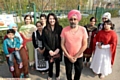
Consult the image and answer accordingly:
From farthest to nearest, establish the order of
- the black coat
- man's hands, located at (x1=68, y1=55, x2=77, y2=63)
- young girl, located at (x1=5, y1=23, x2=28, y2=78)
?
young girl, located at (x1=5, y1=23, x2=28, y2=78) → the black coat → man's hands, located at (x1=68, y1=55, x2=77, y2=63)

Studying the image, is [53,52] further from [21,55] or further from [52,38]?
[21,55]

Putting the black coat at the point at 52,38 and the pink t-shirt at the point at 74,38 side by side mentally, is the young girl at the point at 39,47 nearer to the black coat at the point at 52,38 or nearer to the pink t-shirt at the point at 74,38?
the black coat at the point at 52,38

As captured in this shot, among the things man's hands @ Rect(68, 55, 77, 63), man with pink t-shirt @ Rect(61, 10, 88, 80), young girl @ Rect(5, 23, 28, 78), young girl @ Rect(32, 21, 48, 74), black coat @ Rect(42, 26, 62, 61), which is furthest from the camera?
young girl @ Rect(32, 21, 48, 74)

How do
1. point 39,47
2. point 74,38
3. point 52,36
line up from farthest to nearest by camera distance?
1. point 39,47
2. point 52,36
3. point 74,38

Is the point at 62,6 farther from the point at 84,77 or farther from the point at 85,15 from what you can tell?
the point at 84,77

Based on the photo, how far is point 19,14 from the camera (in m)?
4.89

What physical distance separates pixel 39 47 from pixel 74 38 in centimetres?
102

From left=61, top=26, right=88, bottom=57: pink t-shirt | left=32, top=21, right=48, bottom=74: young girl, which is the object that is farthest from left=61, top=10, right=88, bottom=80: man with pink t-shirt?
left=32, top=21, right=48, bottom=74: young girl

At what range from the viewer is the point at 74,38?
213 centimetres

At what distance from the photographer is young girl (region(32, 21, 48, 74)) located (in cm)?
271

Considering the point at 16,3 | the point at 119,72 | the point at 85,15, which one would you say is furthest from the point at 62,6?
the point at 119,72

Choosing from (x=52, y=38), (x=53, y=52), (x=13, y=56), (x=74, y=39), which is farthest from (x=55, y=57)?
(x=13, y=56)

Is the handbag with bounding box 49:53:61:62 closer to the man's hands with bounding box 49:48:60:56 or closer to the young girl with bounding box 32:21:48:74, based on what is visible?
the man's hands with bounding box 49:48:60:56

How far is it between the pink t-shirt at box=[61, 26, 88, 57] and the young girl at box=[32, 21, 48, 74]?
70cm
